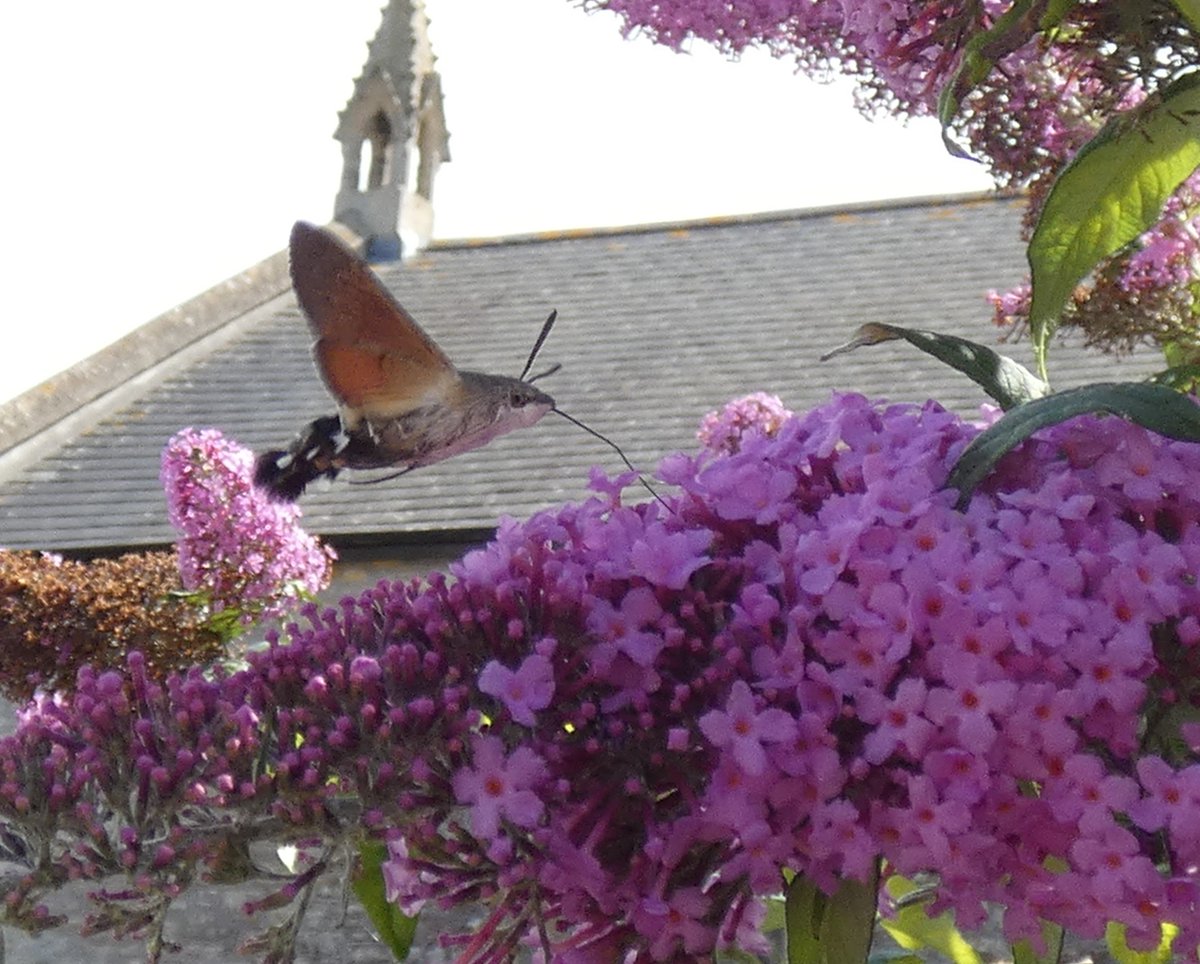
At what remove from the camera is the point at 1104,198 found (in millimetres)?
1425

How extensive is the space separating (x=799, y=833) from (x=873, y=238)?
1152 cm

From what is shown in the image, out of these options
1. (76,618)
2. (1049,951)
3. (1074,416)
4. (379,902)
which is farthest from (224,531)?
(1074,416)

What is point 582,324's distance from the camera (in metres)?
11.4

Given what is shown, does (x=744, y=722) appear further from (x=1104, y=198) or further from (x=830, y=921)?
(x=1104, y=198)

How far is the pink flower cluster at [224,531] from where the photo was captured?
518cm

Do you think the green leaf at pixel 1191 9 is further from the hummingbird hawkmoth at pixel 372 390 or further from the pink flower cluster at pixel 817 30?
the hummingbird hawkmoth at pixel 372 390

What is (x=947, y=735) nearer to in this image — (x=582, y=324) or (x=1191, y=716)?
(x=1191, y=716)

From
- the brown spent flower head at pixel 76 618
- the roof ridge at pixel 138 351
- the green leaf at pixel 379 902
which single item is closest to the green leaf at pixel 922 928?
the green leaf at pixel 379 902

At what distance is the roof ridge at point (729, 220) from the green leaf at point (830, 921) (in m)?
11.7

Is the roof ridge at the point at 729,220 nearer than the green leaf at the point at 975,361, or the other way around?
the green leaf at the point at 975,361

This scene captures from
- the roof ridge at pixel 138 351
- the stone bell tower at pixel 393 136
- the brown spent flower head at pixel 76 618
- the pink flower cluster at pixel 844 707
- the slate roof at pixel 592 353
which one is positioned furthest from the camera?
the stone bell tower at pixel 393 136

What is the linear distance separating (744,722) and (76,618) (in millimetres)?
5223

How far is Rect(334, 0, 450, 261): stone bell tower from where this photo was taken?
46.9ft

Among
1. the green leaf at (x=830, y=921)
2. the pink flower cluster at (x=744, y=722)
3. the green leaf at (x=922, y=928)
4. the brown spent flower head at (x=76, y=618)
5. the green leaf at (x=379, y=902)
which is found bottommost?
the brown spent flower head at (x=76, y=618)
